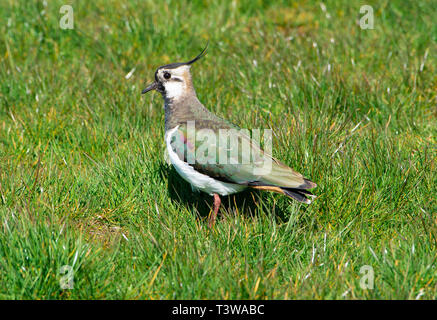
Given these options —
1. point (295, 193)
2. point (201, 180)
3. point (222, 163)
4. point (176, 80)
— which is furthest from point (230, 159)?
point (176, 80)

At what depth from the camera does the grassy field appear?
3.50m

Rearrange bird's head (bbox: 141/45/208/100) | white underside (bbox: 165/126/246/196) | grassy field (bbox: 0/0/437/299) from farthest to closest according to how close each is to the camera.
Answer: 1. bird's head (bbox: 141/45/208/100)
2. white underside (bbox: 165/126/246/196)
3. grassy field (bbox: 0/0/437/299)

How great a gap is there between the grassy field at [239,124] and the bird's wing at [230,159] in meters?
0.26

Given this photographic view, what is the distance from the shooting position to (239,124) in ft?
17.3

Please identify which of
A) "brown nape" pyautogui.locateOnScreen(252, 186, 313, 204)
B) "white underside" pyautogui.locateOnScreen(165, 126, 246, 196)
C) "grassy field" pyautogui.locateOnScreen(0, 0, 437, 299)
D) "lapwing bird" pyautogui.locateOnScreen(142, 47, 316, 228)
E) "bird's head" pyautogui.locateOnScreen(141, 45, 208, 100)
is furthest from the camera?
"bird's head" pyautogui.locateOnScreen(141, 45, 208, 100)

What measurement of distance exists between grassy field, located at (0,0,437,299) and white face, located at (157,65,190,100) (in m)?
0.57

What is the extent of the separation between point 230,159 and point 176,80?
967 mm

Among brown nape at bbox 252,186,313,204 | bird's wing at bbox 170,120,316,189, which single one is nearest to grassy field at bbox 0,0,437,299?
brown nape at bbox 252,186,313,204

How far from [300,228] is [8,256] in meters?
2.02

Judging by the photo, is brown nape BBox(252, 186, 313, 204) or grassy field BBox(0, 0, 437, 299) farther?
brown nape BBox(252, 186, 313, 204)

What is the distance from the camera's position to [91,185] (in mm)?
4652

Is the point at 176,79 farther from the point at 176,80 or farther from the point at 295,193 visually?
the point at 295,193

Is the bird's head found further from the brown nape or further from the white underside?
the brown nape
